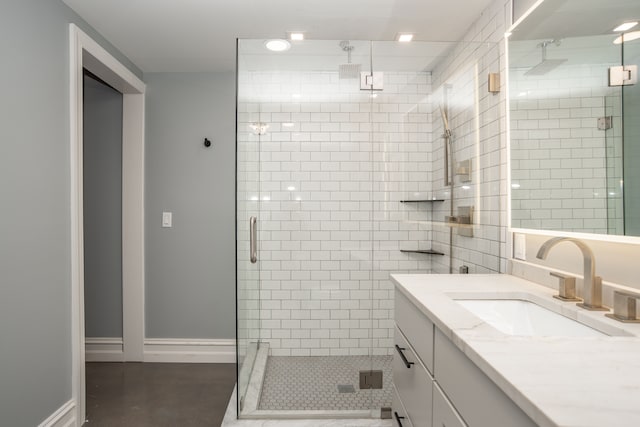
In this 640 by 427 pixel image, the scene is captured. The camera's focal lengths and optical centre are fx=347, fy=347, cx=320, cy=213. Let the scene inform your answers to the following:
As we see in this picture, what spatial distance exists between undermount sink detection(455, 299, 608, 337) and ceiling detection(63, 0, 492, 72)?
4.91 ft

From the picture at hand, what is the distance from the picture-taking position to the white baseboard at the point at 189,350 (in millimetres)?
2943

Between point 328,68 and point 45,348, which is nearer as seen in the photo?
point 45,348

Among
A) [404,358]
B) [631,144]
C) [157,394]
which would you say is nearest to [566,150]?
[631,144]

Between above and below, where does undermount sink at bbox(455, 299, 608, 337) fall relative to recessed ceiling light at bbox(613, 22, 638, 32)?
below

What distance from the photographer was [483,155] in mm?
2020

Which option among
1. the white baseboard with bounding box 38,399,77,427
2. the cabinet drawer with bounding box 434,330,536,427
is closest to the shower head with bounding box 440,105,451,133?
the cabinet drawer with bounding box 434,330,536,427

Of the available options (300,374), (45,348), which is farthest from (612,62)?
(45,348)

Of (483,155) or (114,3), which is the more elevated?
(114,3)

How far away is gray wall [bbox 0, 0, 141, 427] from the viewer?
161 centimetres

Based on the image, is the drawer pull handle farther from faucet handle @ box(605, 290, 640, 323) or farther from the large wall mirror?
the large wall mirror

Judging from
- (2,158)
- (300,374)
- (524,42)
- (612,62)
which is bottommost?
(300,374)

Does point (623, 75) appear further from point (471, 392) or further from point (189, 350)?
point (189, 350)

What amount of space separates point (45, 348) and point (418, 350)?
6.29 feet

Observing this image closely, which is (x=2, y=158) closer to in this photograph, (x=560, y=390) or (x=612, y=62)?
(x=560, y=390)
